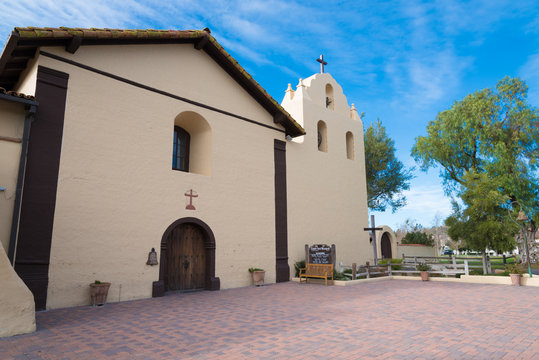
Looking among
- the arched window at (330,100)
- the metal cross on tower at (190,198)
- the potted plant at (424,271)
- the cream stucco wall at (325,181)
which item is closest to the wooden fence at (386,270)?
the potted plant at (424,271)

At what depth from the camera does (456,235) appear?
1658cm

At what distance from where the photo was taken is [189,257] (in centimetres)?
1091

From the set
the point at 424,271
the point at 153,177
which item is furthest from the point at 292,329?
the point at 424,271

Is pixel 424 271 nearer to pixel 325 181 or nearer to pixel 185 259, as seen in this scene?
pixel 325 181

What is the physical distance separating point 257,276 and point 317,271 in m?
2.42

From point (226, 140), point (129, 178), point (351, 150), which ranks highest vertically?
point (351, 150)

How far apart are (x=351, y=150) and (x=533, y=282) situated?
9.56 meters

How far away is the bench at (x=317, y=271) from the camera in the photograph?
12.5 m

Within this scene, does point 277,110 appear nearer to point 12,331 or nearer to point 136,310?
point 136,310

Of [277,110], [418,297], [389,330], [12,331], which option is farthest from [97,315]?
[277,110]

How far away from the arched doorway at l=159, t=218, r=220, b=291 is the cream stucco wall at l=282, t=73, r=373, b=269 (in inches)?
152

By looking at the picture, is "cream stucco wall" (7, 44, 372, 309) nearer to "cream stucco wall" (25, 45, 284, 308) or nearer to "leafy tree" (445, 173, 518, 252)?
"cream stucco wall" (25, 45, 284, 308)

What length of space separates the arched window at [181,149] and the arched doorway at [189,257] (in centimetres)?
223

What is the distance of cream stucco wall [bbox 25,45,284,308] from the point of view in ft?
27.6
